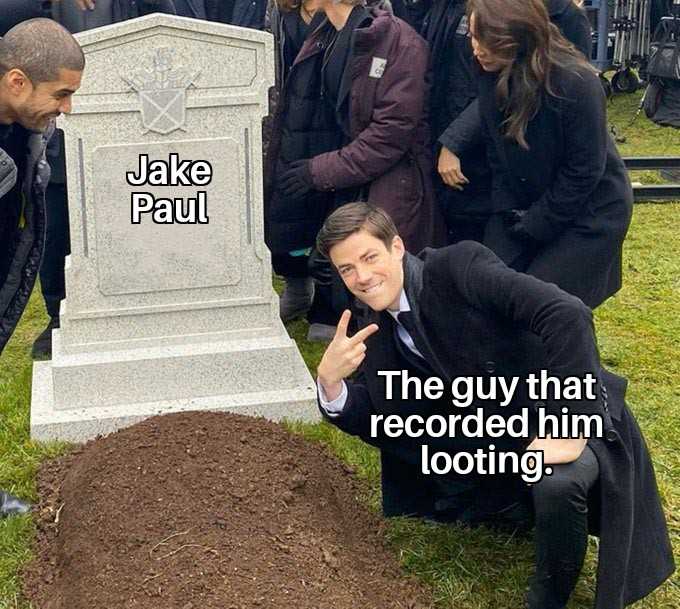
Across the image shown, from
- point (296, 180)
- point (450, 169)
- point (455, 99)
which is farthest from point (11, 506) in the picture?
point (455, 99)

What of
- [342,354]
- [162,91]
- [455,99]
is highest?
[162,91]

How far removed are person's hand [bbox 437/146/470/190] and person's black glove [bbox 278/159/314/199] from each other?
0.63m

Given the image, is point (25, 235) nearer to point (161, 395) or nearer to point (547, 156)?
point (161, 395)

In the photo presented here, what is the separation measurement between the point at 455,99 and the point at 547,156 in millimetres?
872

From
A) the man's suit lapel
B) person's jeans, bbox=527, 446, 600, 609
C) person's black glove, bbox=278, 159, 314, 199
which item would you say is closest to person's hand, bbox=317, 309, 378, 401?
the man's suit lapel

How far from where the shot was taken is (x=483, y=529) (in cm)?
383

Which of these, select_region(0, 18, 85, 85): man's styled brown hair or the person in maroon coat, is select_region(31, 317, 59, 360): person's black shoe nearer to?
the person in maroon coat

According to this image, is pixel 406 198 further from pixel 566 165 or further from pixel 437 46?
pixel 566 165

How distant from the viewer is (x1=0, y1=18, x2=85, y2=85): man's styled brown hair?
11.6ft

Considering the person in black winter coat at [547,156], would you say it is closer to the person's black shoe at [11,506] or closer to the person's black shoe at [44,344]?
the person's black shoe at [11,506]

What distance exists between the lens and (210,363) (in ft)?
15.3

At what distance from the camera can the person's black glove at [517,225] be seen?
4242 mm

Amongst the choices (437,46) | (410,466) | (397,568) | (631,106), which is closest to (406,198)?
(437,46)

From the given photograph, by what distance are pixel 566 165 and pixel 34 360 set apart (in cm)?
288
